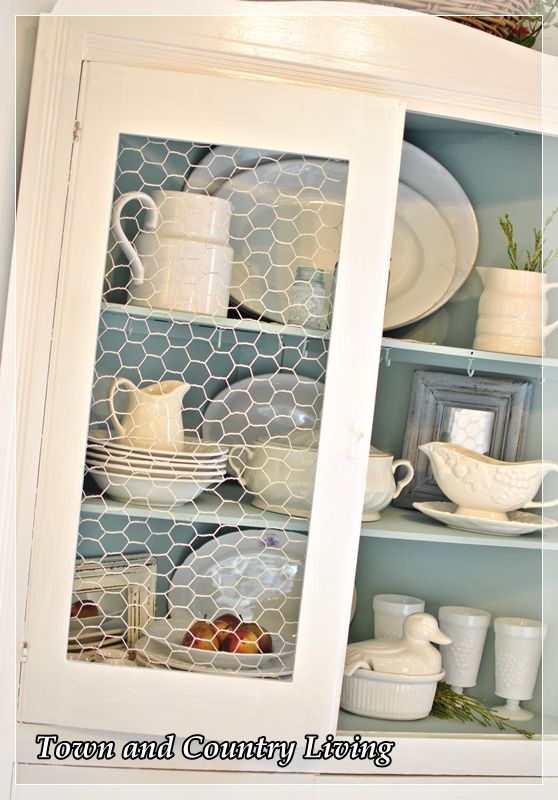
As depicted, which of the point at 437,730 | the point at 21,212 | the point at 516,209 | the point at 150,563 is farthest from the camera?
the point at 516,209

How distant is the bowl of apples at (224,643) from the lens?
51.3 inches

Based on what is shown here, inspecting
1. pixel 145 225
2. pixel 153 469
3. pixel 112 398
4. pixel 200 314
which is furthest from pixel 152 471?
pixel 145 225

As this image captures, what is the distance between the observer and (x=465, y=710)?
148 centimetres

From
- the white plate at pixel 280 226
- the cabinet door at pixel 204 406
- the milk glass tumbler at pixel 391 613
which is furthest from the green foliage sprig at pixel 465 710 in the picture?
the white plate at pixel 280 226

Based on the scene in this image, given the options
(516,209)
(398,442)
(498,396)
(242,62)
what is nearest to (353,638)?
(398,442)

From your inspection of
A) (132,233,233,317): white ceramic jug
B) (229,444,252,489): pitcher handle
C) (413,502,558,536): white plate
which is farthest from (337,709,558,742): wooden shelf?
(132,233,233,317): white ceramic jug

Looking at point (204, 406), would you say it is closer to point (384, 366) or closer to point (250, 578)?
point (250, 578)

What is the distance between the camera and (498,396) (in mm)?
1561

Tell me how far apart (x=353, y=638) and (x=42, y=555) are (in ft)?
1.79

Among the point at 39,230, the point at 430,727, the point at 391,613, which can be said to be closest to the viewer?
the point at 39,230

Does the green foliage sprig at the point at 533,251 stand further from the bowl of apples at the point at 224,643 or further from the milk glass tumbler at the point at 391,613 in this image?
the bowl of apples at the point at 224,643

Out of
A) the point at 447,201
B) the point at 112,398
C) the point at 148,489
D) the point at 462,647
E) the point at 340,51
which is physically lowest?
the point at 462,647

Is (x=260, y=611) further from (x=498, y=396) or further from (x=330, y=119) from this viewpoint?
(x=330, y=119)

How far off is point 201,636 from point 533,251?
799 millimetres
